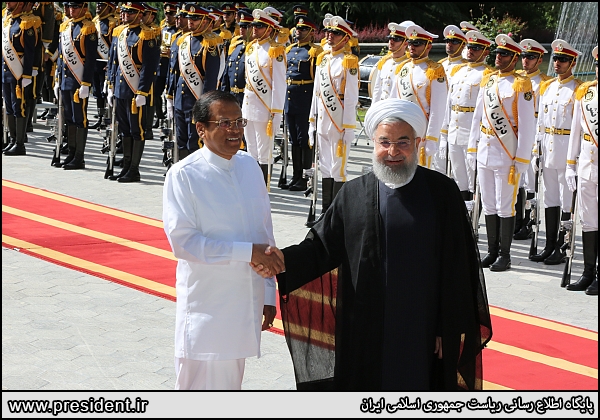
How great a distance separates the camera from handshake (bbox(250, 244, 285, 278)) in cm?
458

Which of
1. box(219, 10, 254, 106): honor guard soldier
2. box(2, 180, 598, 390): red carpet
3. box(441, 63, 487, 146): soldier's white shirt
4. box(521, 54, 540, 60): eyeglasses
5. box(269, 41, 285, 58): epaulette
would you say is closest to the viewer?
box(2, 180, 598, 390): red carpet

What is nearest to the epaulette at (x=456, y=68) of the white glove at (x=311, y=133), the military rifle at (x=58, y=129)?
the white glove at (x=311, y=133)

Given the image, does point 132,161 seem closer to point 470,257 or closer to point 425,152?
point 425,152

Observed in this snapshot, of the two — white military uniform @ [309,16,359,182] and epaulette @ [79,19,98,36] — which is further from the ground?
epaulette @ [79,19,98,36]

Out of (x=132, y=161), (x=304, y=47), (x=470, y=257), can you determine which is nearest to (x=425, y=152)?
(x=304, y=47)

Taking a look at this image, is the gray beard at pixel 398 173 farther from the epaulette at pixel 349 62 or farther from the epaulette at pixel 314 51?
the epaulette at pixel 314 51

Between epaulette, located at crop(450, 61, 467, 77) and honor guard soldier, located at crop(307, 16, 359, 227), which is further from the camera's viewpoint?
epaulette, located at crop(450, 61, 467, 77)

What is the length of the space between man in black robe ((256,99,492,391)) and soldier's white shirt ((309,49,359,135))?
6.29 metres

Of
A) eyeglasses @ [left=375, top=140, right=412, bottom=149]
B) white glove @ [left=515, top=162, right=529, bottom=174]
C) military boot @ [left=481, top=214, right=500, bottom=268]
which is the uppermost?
eyeglasses @ [left=375, top=140, right=412, bottom=149]

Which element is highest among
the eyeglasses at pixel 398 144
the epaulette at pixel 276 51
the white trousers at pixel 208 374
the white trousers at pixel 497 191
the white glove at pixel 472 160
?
the epaulette at pixel 276 51

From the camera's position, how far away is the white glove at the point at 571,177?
29.4 feet

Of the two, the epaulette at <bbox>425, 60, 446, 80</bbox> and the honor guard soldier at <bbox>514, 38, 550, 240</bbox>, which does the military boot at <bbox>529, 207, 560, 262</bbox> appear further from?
the epaulette at <bbox>425, 60, 446, 80</bbox>

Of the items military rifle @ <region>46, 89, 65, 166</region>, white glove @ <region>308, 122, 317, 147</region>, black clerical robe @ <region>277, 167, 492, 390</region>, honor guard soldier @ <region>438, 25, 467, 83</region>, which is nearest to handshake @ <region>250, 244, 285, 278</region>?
black clerical robe @ <region>277, 167, 492, 390</region>

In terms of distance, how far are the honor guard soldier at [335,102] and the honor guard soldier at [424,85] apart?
592 millimetres
